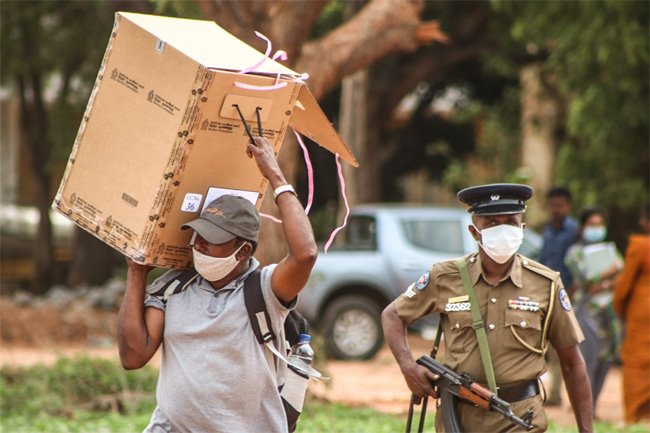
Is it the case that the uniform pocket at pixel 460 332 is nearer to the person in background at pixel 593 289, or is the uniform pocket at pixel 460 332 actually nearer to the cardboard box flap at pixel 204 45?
the cardboard box flap at pixel 204 45

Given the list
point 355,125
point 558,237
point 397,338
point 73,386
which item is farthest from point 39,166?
point 397,338

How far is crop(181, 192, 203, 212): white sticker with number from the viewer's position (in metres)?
3.93

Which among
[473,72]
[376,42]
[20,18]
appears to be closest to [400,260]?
[376,42]

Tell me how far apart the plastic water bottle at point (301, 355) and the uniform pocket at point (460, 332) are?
71cm

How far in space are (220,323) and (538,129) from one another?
18567mm

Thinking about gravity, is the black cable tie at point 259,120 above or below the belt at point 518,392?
above

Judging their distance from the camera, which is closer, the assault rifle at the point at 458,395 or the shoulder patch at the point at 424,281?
the assault rifle at the point at 458,395

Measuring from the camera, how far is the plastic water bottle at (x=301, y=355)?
4.02 meters

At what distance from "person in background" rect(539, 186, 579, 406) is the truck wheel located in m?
3.83

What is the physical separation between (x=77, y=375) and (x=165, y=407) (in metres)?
5.81

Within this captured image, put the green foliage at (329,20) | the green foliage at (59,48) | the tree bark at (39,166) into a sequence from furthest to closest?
the tree bark at (39,166)
the green foliage at (329,20)
the green foliage at (59,48)

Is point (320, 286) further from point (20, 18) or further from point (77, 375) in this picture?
point (20, 18)

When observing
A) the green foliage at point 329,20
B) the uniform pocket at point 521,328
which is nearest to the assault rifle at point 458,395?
the uniform pocket at point 521,328

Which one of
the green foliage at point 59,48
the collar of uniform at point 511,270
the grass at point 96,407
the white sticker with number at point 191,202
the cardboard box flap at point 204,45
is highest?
the green foliage at point 59,48
